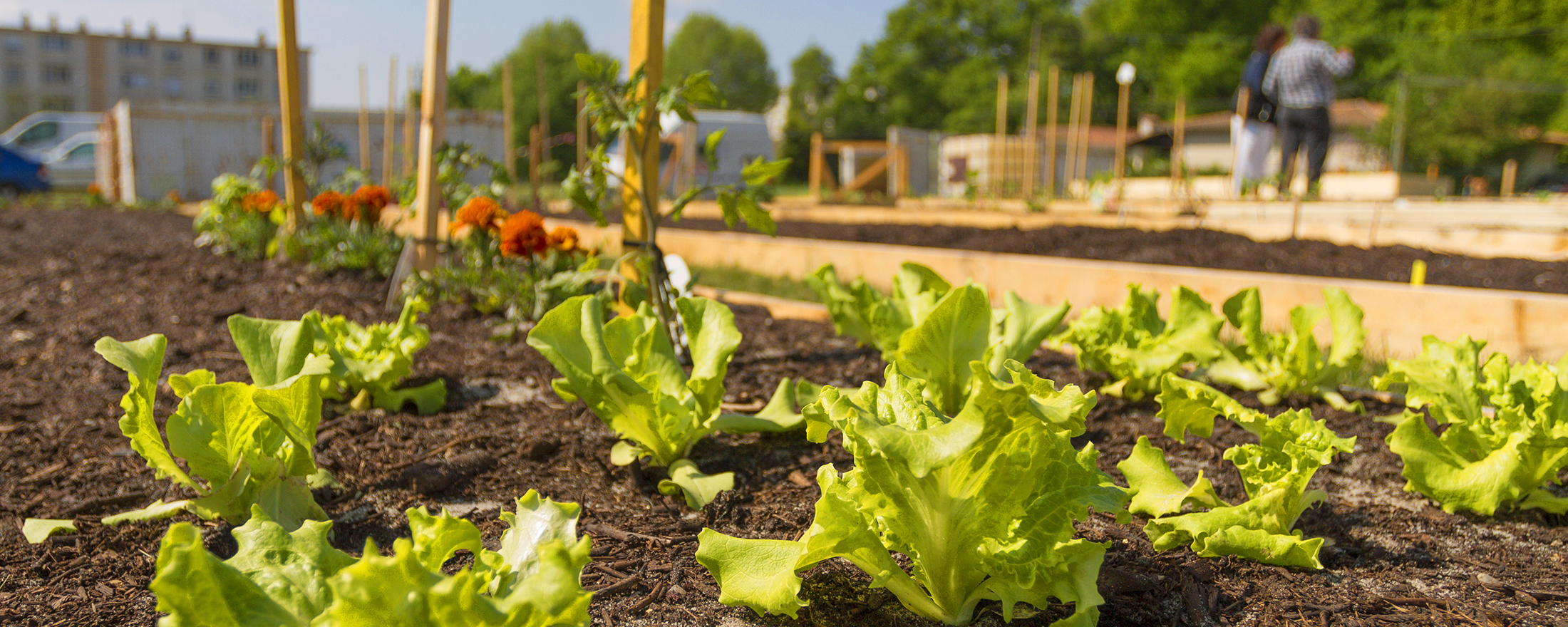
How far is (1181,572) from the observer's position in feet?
4.89

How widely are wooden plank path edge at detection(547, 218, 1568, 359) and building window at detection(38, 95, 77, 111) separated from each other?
2842 inches

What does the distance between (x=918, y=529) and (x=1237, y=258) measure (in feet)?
13.2

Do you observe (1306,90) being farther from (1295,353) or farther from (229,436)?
(229,436)

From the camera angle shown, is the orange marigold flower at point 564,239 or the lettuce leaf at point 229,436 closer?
the lettuce leaf at point 229,436

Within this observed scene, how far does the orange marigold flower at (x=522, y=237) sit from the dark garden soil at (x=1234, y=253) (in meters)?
3.09

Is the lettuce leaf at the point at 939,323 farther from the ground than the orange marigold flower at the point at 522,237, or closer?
closer

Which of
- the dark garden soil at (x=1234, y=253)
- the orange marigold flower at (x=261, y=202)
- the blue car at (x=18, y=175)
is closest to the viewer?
the dark garden soil at (x=1234, y=253)

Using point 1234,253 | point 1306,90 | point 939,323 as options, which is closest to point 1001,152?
point 1306,90

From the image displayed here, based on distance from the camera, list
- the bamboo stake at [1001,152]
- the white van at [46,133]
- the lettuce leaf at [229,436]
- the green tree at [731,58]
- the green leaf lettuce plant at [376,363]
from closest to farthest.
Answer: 1. the lettuce leaf at [229,436]
2. the green leaf lettuce plant at [376,363]
3. the bamboo stake at [1001,152]
4. the white van at [46,133]
5. the green tree at [731,58]

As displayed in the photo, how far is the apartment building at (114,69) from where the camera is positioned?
189 ft

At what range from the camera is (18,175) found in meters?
16.0

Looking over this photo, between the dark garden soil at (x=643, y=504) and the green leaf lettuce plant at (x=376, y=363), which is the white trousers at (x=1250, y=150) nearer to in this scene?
the dark garden soil at (x=643, y=504)

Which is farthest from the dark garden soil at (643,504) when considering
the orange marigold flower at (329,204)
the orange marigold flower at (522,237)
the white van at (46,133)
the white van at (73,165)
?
the white van at (46,133)

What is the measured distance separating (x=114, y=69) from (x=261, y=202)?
7121cm
